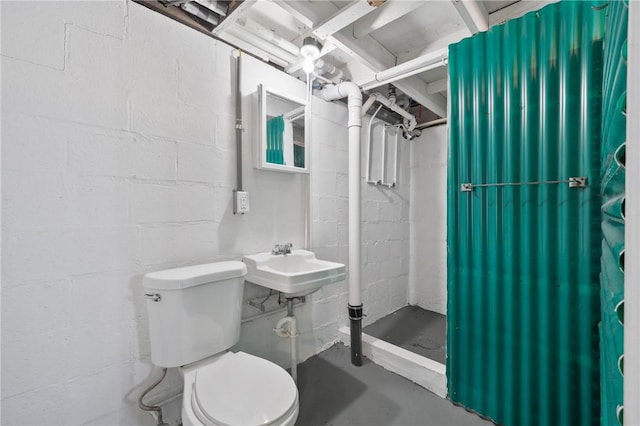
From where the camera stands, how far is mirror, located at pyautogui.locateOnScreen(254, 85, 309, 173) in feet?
5.52

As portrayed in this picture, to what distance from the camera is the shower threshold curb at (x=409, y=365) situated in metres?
1.70

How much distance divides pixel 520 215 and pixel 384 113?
1.65m

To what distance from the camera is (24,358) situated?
1055mm

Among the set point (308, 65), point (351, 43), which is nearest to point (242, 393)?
point (308, 65)

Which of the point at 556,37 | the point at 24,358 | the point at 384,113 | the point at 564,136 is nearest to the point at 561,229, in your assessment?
the point at 564,136

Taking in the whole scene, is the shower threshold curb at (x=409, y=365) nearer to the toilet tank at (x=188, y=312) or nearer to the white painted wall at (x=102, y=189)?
the white painted wall at (x=102, y=189)

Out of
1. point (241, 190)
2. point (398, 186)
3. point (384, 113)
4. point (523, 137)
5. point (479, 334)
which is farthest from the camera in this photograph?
point (398, 186)

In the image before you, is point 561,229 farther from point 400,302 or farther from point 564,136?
point 400,302

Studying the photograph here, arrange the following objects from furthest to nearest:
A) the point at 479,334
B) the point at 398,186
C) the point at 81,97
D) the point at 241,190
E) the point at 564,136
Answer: the point at 398,186 < the point at 241,190 < the point at 479,334 < the point at 564,136 < the point at 81,97

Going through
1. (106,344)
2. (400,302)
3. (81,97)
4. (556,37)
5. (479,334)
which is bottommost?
(400,302)

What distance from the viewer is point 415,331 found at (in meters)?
2.49

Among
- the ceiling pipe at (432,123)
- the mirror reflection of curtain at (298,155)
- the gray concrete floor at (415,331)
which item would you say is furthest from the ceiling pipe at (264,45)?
the gray concrete floor at (415,331)

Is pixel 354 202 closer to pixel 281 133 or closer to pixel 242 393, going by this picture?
pixel 281 133

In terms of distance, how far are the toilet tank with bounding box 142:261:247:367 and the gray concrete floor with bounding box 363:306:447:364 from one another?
1491mm
